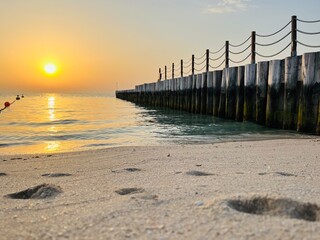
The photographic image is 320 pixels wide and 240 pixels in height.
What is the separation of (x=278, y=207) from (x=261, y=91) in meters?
8.19

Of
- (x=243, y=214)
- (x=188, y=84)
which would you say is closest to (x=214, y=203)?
(x=243, y=214)

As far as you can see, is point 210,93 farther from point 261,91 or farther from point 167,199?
point 167,199

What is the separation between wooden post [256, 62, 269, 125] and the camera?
9.64 meters

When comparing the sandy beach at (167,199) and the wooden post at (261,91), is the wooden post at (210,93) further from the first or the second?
the sandy beach at (167,199)

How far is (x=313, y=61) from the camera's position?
7500mm

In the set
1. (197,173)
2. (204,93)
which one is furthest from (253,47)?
(197,173)

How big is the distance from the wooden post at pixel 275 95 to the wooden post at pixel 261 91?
39cm

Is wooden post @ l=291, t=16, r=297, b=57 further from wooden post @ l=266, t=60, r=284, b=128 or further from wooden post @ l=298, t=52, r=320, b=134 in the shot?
wooden post @ l=298, t=52, r=320, b=134

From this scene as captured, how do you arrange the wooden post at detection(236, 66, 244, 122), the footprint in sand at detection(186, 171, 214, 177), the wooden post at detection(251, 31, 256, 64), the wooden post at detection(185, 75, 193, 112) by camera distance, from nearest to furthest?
the footprint in sand at detection(186, 171, 214, 177)
the wooden post at detection(236, 66, 244, 122)
the wooden post at detection(251, 31, 256, 64)
the wooden post at detection(185, 75, 193, 112)

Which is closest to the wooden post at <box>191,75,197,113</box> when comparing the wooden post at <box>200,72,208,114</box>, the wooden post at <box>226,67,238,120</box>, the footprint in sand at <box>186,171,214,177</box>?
the wooden post at <box>200,72,208,114</box>

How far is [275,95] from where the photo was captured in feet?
29.6

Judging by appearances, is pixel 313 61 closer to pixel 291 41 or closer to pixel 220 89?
pixel 291 41

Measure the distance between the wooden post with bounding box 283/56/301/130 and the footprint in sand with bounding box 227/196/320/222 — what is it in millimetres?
6653

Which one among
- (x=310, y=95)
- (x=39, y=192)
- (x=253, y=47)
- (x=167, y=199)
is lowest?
(x=39, y=192)
